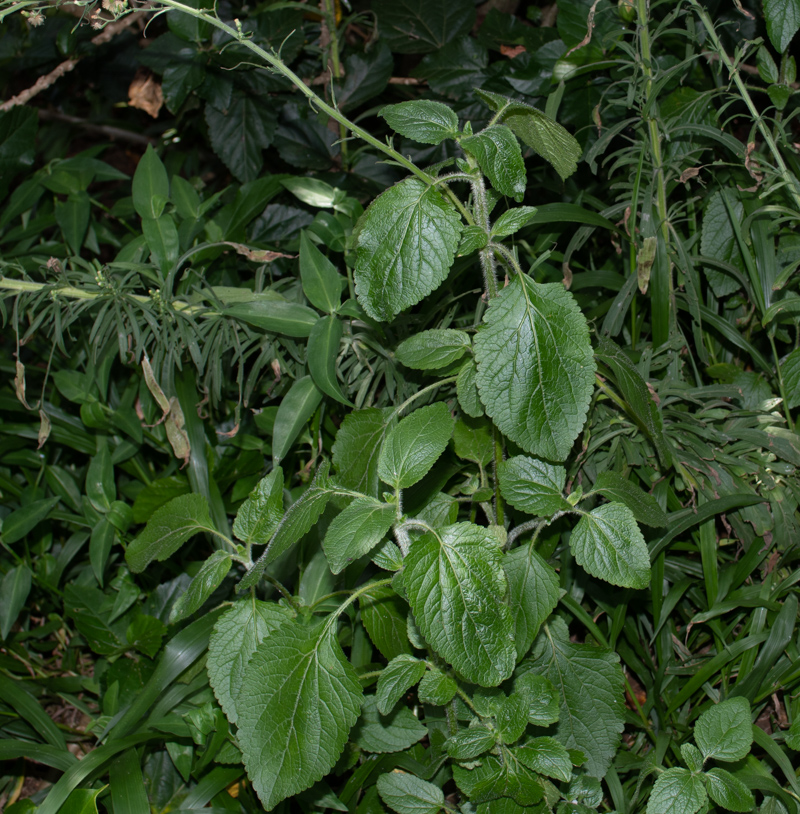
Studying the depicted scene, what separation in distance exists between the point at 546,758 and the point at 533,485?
15.1 inches

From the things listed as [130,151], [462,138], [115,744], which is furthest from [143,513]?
[130,151]

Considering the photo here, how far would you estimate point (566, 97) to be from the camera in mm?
1537

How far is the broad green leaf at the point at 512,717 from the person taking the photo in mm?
969

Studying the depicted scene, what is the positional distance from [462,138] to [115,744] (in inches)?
46.2

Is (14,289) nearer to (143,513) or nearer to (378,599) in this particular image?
(143,513)

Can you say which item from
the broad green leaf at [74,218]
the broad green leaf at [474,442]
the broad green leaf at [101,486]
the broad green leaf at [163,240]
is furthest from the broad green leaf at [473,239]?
A: the broad green leaf at [74,218]

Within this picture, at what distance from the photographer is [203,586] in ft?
3.61

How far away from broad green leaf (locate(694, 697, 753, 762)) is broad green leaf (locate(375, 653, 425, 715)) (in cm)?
45

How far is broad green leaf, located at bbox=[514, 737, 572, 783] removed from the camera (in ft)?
3.11

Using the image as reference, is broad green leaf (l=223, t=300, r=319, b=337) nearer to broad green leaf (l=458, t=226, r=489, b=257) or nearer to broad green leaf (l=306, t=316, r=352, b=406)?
broad green leaf (l=306, t=316, r=352, b=406)

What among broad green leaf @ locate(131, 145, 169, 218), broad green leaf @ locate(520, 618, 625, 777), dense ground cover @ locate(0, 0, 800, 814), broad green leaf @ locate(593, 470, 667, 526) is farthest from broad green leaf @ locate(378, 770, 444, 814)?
broad green leaf @ locate(131, 145, 169, 218)

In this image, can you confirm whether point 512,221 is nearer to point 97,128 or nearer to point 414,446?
point 414,446

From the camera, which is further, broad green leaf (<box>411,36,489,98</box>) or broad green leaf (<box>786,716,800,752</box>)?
broad green leaf (<box>411,36,489,98</box>)

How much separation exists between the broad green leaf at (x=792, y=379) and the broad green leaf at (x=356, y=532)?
760 mm
